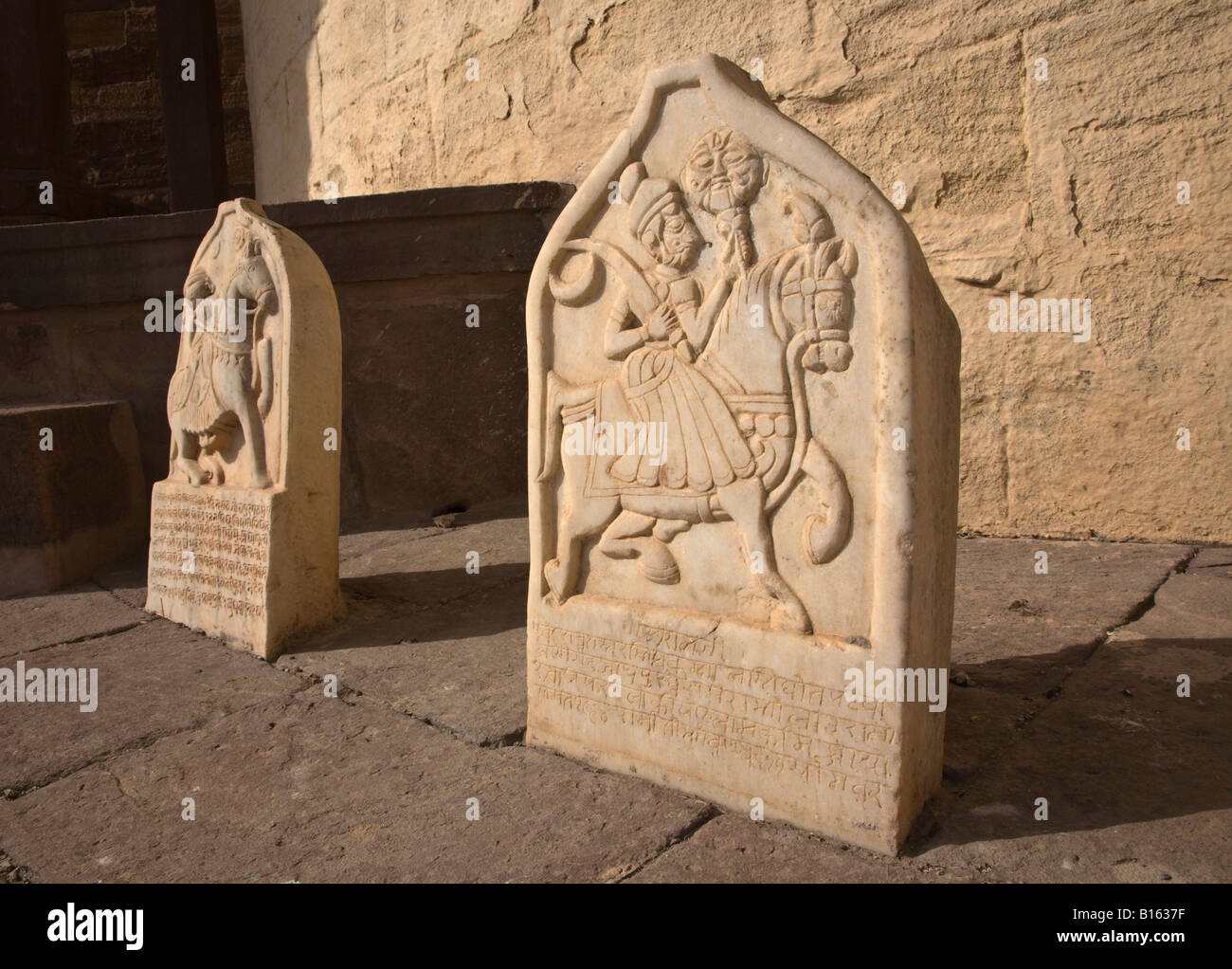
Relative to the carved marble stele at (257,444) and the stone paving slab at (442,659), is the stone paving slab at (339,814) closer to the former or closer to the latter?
the stone paving slab at (442,659)

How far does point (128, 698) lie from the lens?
246cm

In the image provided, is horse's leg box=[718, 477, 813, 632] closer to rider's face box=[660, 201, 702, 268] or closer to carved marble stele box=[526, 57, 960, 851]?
carved marble stele box=[526, 57, 960, 851]

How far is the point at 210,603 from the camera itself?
2914mm

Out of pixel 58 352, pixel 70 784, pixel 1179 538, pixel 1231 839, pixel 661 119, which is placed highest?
pixel 661 119

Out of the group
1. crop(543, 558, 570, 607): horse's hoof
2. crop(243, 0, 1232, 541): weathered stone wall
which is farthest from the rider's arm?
crop(243, 0, 1232, 541): weathered stone wall

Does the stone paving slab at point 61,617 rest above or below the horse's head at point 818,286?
below

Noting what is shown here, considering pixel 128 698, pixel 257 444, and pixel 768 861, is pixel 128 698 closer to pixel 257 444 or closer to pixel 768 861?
pixel 257 444

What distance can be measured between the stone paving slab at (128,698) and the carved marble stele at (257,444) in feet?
0.38

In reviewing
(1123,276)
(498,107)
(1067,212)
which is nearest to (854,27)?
(1067,212)

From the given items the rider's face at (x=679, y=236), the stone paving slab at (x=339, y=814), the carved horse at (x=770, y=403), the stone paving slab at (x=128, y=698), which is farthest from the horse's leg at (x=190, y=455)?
the rider's face at (x=679, y=236)

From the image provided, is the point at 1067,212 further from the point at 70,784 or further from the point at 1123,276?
the point at 70,784

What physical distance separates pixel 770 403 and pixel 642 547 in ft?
1.35

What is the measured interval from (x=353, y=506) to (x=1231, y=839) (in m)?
3.64

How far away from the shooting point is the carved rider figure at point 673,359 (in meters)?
1.74
